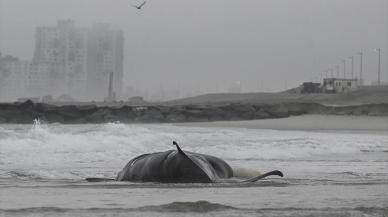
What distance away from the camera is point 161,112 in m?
65.8

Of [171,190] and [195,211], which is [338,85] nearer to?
[171,190]

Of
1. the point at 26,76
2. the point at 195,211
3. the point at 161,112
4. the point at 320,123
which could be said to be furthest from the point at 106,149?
the point at 26,76

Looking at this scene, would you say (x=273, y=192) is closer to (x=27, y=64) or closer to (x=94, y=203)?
(x=94, y=203)

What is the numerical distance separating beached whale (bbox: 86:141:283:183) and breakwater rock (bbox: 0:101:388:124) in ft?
150

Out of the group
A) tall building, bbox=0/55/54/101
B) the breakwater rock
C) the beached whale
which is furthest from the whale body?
tall building, bbox=0/55/54/101

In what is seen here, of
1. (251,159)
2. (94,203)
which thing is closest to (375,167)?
(251,159)

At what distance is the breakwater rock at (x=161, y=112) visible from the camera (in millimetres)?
58500

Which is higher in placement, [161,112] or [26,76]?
[26,76]

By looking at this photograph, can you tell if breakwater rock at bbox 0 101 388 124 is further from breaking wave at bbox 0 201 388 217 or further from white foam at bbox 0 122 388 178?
→ breaking wave at bbox 0 201 388 217

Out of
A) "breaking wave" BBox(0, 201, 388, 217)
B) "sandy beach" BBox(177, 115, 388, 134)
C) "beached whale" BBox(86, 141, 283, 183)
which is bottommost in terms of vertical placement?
"breaking wave" BBox(0, 201, 388, 217)

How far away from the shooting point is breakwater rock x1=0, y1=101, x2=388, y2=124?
192ft

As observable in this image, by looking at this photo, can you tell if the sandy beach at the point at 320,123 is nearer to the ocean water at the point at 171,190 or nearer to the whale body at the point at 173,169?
the ocean water at the point at 171,190

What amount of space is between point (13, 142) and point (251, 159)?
6917 mm

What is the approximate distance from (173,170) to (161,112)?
55.1 metres
